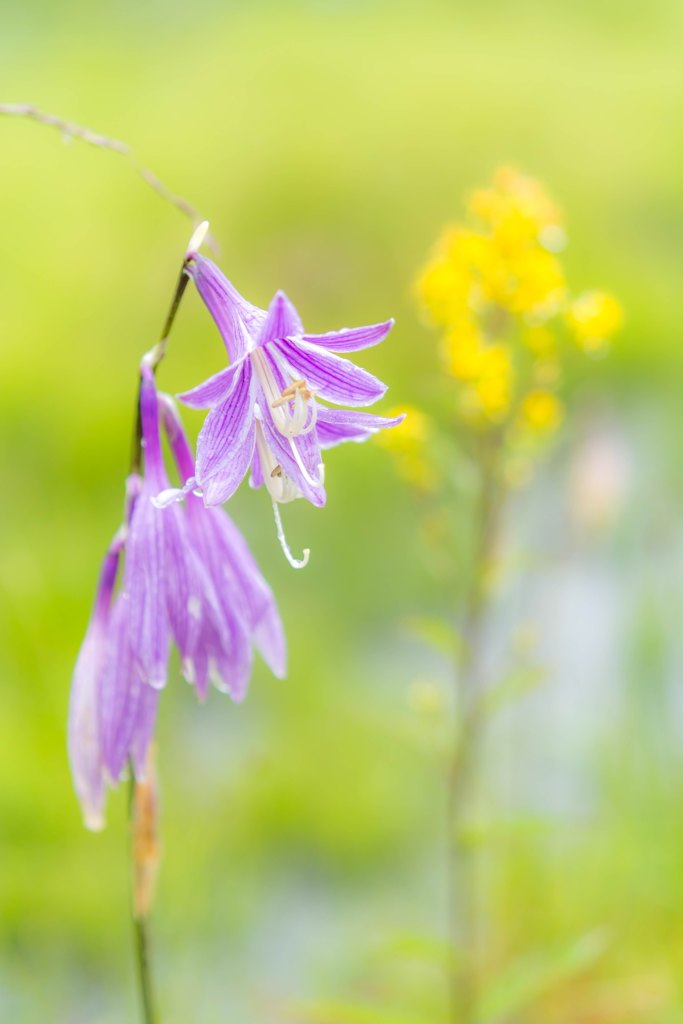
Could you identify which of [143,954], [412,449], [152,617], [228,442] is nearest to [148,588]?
[152,617]

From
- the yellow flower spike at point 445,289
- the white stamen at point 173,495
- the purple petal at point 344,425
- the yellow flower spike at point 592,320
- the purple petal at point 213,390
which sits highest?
the yellow flower spike at point 445,289

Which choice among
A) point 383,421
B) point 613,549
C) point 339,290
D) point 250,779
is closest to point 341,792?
point 250,779

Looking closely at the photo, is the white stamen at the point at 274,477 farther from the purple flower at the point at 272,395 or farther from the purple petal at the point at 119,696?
the purple petal at the point at 119,696

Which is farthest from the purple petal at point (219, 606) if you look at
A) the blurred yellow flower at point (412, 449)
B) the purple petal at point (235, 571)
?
the blurred yellow flower at point (412, 449)

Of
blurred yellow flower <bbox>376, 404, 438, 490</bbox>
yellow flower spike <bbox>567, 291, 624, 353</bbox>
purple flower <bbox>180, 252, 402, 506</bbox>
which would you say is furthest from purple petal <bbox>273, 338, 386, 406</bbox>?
yellow flower spike <bbox>567, 291, 624, 353</bbox>

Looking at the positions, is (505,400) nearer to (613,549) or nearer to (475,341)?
(475,341)
